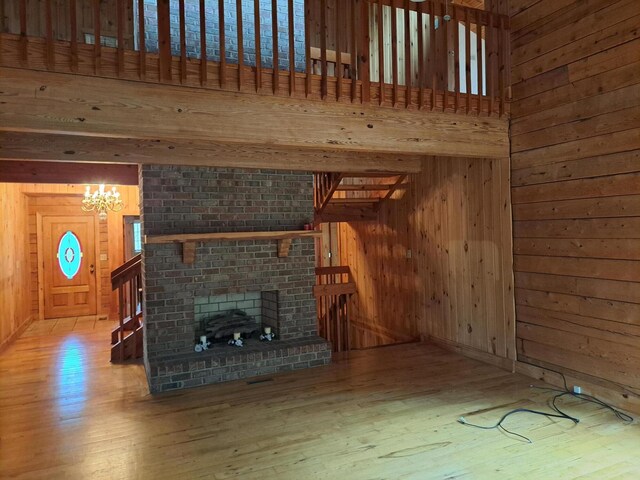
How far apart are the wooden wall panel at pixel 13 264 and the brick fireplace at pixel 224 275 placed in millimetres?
2656

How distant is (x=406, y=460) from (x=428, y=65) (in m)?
4.92

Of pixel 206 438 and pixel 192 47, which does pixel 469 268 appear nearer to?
pixel 206 438

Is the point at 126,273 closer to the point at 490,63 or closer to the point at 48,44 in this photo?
the point at 48,44

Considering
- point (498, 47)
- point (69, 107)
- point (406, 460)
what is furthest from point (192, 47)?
point (406, 460)

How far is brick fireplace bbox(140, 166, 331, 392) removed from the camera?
4.41 meters

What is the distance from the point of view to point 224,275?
4.70 meters

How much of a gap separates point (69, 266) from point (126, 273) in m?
3.47

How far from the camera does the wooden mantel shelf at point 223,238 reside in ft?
14.0

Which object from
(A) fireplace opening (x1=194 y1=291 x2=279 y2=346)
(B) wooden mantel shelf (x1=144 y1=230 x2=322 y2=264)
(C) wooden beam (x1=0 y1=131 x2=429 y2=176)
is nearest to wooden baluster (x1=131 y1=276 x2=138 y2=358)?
(A) fireplace opening (x1=194 y1=291 x2=279 y2=346)

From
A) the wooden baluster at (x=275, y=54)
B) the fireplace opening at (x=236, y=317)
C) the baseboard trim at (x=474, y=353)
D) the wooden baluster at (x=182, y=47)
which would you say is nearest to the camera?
the wooden baluster at (x=182, y=47)

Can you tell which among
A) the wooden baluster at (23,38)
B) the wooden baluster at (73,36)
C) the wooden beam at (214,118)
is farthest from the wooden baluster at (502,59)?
the wooden baluster at (23,38)

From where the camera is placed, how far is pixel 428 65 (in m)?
5.94

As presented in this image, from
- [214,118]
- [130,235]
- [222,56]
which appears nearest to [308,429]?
[214,118]

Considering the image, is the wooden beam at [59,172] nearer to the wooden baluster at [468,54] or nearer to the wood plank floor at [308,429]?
the wood plank floor at [308,429]
